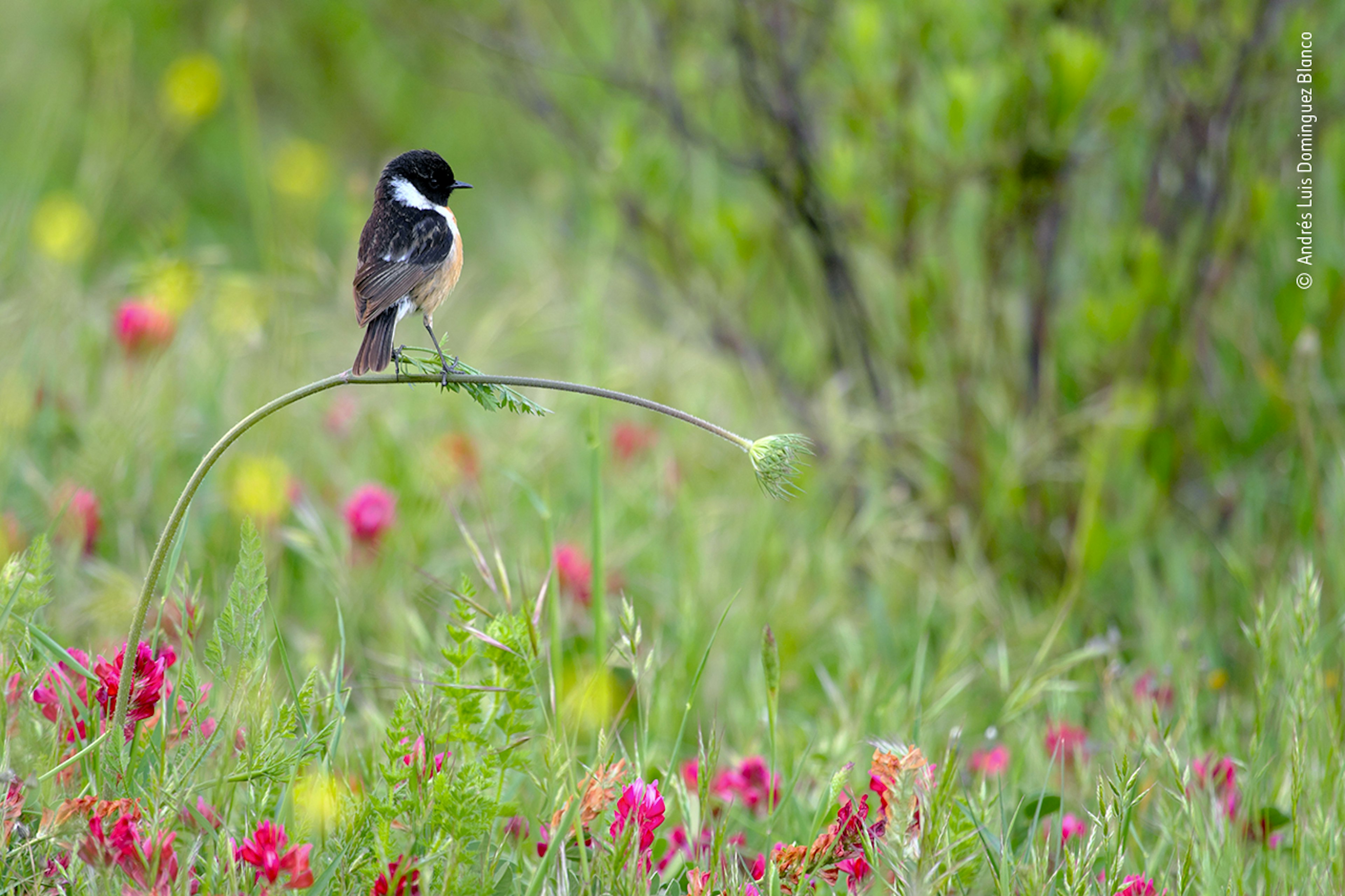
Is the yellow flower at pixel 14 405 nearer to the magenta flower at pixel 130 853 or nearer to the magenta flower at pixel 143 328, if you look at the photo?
the magenta flower at pixel 143 328

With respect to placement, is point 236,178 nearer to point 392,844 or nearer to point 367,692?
point 367,692

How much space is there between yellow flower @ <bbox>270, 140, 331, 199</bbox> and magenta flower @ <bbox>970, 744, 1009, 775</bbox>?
2.02 meters

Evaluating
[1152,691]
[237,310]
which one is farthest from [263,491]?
[1152,691]

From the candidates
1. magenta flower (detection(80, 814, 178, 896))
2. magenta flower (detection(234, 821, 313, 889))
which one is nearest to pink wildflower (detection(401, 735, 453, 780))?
magenta flower (detection(234, 821, 313, 889))

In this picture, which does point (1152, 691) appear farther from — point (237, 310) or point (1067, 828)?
point (237, 310)

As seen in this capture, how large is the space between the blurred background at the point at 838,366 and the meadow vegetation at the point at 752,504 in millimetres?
20

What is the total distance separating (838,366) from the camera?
3594 millimetres

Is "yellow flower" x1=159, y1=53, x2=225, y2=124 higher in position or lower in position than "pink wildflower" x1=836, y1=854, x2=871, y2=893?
higher

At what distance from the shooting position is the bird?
128 centimetres

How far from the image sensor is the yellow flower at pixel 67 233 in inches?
129

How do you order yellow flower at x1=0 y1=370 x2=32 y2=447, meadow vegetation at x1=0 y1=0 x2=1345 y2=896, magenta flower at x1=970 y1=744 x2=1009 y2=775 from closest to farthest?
meadow vegetation at x1=0 y1=0 x2=1345 y2=896 → magenta flower at x1=970 y1=744 x2=1009 y2=775 → yellow flower at x1=0 y1=370 x2=32 y2=447

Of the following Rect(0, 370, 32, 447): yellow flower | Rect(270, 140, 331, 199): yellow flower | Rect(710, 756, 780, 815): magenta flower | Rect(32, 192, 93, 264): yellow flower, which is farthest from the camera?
Rect(32, 192, 93, 264): yellow flower

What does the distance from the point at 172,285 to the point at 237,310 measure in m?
0.61

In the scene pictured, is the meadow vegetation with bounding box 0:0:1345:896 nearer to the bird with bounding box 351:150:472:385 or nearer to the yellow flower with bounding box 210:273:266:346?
the yellow flower with bounding box 210:273:266:346
